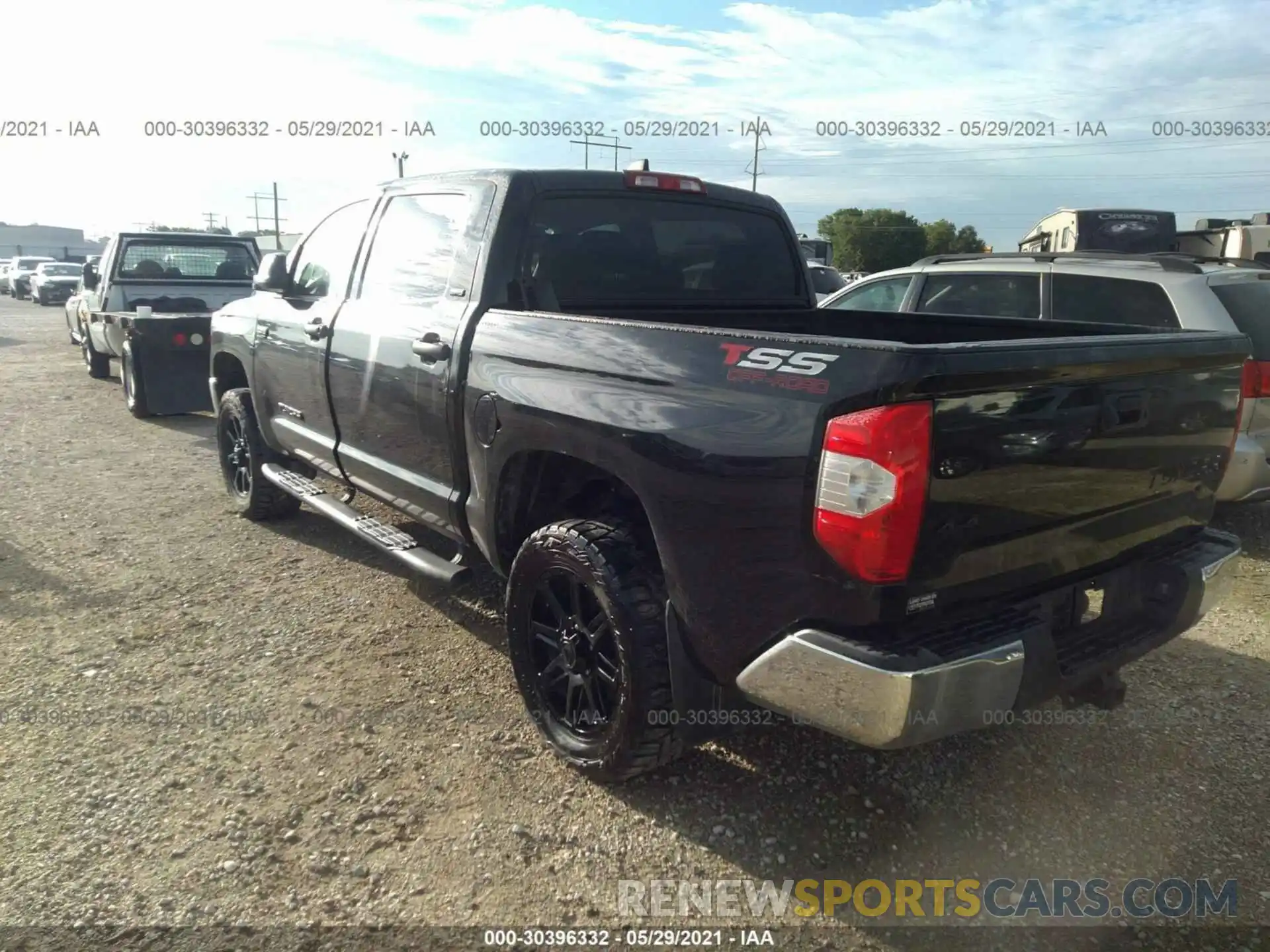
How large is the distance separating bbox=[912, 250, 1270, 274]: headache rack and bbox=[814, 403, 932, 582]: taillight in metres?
4.35

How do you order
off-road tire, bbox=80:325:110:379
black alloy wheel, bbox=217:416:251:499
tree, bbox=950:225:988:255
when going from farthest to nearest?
tree, bbox=950:225:988:255
off-road tire, bbox=80:325:110:379
black alloy wheel, bbox=217:416:251:499

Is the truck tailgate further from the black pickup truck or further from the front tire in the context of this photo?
the front tire

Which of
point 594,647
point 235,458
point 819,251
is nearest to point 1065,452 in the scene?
point 594,647

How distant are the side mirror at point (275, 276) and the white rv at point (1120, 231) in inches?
423

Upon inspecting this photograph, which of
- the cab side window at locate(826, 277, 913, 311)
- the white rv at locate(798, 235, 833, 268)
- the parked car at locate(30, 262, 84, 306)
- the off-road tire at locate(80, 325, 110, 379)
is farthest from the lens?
the parked car at locate(30, 262, 84, 306)

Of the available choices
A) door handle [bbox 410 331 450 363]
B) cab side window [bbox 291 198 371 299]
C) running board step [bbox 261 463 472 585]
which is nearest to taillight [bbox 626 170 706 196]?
door handle [bbox 410 331 450 363]

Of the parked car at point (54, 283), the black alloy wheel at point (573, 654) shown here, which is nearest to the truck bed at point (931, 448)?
the black alloy wheel at point (573, 654)

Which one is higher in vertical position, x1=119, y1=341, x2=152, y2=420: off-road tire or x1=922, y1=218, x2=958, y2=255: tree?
x1=922, y1=218, x2=958, y2=255: tree

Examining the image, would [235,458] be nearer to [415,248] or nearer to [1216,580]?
[415,248]

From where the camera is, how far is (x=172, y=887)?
2.55 metres

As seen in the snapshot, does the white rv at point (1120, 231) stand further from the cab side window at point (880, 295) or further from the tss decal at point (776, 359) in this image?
the tss decal at point (776, 359)

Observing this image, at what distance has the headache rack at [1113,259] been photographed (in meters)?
5.55

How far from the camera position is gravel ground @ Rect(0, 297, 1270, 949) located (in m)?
2.58

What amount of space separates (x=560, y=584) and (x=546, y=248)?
1.36 meters
